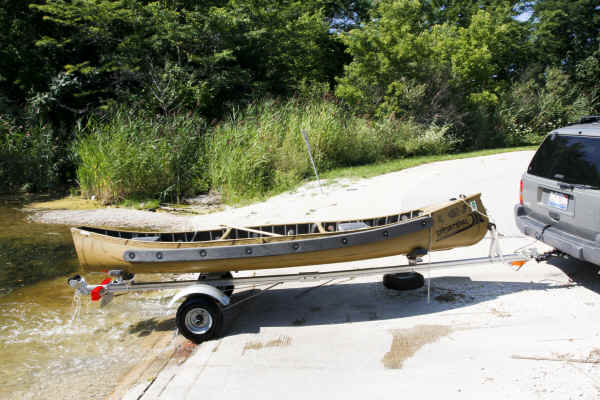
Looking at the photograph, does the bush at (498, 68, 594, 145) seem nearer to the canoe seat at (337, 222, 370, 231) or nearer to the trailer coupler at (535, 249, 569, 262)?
the trailer coupler at (535, 249, 569, 262)

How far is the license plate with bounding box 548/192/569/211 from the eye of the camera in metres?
5.09

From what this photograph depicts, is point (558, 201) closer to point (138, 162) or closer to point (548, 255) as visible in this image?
point (548, 255)

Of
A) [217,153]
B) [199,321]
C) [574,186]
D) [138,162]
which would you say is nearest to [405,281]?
[574,186]

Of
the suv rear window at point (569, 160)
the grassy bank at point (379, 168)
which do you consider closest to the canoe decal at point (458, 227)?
the suv rear window at point (569, 160)

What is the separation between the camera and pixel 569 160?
17.0ft

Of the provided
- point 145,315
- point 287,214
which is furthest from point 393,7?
point 145,315

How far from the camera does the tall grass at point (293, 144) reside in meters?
13.1

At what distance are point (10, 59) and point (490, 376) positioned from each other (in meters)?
21.6

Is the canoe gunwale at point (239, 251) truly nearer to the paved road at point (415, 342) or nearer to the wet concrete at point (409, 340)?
the paved road at point (415, 342)

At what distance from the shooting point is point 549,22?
32281 millimetres

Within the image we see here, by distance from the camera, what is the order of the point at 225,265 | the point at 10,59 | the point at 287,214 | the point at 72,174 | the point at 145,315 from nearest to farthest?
the point at 225,265
the point at 145,315
the point at 287,214
the point at 72,174
the point at 10,59

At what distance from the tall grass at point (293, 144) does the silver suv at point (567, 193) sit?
7914mm

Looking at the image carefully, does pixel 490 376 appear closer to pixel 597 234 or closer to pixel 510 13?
pixel 597 234

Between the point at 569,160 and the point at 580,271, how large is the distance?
1.51 meters
